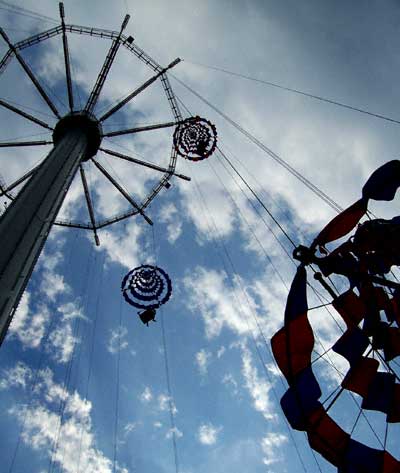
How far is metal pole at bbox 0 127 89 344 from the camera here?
7.27 m

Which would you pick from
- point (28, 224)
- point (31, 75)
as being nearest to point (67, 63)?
point (31, 75)

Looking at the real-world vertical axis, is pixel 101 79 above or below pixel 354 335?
above

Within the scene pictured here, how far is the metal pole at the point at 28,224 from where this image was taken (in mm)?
7273

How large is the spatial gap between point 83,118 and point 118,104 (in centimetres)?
189

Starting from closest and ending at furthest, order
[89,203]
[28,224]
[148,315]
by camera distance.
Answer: [28,224] → [148,315] → [89,203]

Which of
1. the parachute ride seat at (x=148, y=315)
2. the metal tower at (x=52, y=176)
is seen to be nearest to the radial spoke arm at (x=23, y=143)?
the metal tower at (x=52, y=176)

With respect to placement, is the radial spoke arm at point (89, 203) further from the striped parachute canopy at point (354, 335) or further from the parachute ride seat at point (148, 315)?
the striped parachute canopy at point (354, 335)

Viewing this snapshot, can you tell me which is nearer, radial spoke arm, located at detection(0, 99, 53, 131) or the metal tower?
the metal tower

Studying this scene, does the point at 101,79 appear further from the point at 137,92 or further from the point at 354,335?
the point at 354,335

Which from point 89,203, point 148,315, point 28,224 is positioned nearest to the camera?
point 28,224

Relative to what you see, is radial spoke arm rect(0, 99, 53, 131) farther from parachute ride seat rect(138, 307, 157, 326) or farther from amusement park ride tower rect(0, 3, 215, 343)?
parachute ride seat rect(138, 307, 157, 326)

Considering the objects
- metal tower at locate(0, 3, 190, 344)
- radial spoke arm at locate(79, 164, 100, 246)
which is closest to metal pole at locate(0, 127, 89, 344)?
metal tower at locate(0, 3, 190, 344)

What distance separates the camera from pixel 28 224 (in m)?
8.64

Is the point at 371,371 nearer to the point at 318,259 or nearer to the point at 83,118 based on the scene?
the point at 318,259
